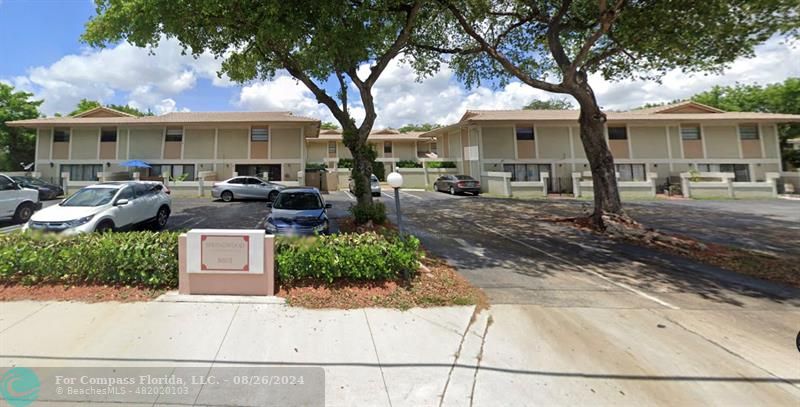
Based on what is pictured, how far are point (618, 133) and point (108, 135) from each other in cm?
4060

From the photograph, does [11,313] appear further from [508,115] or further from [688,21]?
[508,115]

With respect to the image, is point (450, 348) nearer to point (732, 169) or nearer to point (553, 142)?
point (553, 142)

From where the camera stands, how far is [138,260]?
16.8ft

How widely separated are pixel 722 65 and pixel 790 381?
12.4 meters

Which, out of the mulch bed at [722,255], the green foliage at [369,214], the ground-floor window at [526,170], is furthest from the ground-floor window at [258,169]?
the mulch bed at [722,255]

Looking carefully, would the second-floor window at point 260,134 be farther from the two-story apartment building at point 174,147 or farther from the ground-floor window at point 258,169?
the ground-floor window at point 258,169

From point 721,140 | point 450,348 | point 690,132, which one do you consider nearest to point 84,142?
point 450,348

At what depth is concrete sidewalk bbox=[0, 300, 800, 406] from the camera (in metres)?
3.04

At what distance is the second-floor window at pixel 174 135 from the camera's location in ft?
77.9

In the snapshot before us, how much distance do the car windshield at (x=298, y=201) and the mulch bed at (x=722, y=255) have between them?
31.4 feet

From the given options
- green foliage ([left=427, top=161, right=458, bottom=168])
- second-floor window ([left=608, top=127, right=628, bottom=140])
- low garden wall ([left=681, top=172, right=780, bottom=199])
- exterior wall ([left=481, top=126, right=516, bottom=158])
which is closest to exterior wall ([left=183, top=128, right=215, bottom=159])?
green foliage ([left=427, top=161, right=458, bottom=168])

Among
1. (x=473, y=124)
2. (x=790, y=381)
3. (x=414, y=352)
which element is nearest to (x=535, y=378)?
(x=414, y=352)

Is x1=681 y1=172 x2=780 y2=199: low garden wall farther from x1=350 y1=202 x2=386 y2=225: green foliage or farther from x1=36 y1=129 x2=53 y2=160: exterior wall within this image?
x1=36 y1=129 x2=53 y2=160: exterior wall

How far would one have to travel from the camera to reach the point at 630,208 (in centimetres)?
1686
